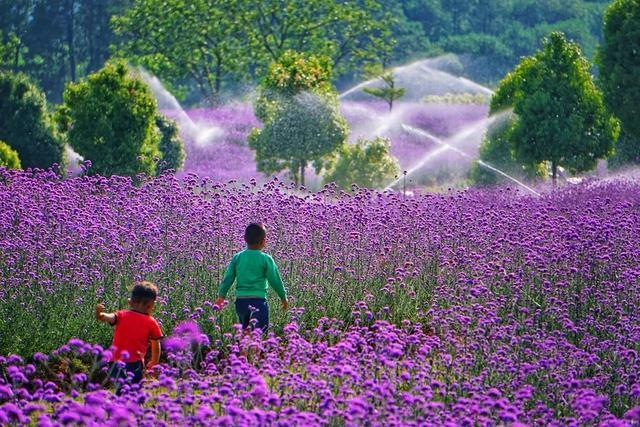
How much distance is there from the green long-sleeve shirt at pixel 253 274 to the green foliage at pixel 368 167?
575 inches

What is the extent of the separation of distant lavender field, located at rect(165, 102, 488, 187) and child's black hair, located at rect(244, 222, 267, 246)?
17472mm

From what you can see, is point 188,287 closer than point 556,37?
Yes

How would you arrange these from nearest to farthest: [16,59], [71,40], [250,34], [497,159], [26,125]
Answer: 1. [26,125]
2. [497,159]
3. [250,34]
4. [16,59]
5. [71,40]

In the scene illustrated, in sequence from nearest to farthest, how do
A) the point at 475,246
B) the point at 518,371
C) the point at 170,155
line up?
the point at 518,371
the point at 475,246
the point at 170,155

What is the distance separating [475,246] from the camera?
11.1 metres

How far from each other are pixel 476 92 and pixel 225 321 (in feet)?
146

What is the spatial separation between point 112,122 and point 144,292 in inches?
507

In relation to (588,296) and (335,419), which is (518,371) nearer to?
(335,419)

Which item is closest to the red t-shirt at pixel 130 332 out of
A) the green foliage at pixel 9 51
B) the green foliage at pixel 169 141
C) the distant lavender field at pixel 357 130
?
the green foliage at pixel 169 141

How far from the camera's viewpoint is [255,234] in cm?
862

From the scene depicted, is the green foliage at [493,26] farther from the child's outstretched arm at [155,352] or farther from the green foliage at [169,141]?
the child's outstretched arm at [155,352]

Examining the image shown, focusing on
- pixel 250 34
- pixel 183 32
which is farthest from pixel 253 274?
pixel 250 34

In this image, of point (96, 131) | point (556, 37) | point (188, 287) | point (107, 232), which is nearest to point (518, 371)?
point (188, 287)

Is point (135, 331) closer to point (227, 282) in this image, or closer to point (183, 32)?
point (227, 282)
